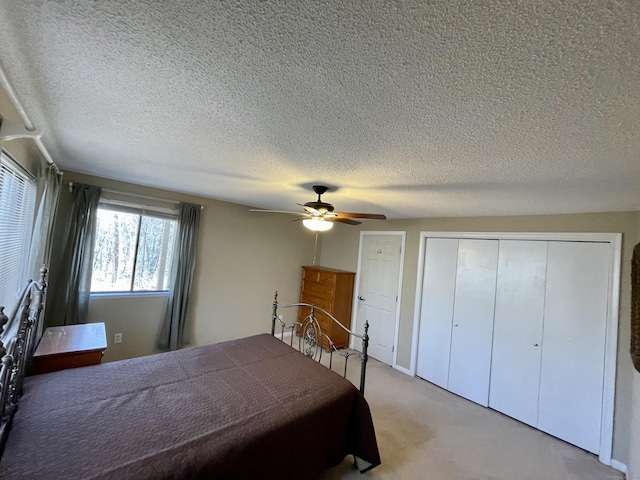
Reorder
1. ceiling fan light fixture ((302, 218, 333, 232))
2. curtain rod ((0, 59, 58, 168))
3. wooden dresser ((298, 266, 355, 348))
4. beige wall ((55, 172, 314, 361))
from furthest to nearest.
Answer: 1. wooden dresser ((298, 266, 355, 348))
2. beige wall ((55, 172, 314, 361))
3. ceiling fan light fixture ((302, 218, 333, 232))
4. curtain rod ((0, 59, 58, 168))

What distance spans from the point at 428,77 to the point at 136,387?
2.39 metres

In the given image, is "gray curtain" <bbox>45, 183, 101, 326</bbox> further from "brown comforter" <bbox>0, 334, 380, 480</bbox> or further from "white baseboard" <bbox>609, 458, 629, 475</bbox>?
"white baseboard" <bbox>609, 458, 629, 475</bbox>

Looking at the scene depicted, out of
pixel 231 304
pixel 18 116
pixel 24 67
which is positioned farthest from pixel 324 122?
pixel 231 304

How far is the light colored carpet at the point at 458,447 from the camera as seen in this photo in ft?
6.88

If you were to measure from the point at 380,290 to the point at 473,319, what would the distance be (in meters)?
1.39

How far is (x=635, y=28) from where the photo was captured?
0.61m

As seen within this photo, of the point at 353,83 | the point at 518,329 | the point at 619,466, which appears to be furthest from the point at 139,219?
the point at 619,466

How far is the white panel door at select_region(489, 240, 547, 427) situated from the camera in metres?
2.82

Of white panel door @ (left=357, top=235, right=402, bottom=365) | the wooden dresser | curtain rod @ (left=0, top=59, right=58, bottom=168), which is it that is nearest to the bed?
curtain rod @ (left=0, top=59, right=58, bottom=168)

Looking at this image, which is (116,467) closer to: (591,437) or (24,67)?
(24,67)

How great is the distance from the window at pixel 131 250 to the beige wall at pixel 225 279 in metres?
0.17

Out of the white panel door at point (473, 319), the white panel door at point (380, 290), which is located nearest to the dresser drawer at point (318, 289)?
the white panel door at point (380, 290)

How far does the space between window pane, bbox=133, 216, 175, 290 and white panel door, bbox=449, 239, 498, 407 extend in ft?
→ 12.6

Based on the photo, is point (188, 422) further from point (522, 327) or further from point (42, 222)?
point (522, 327)
